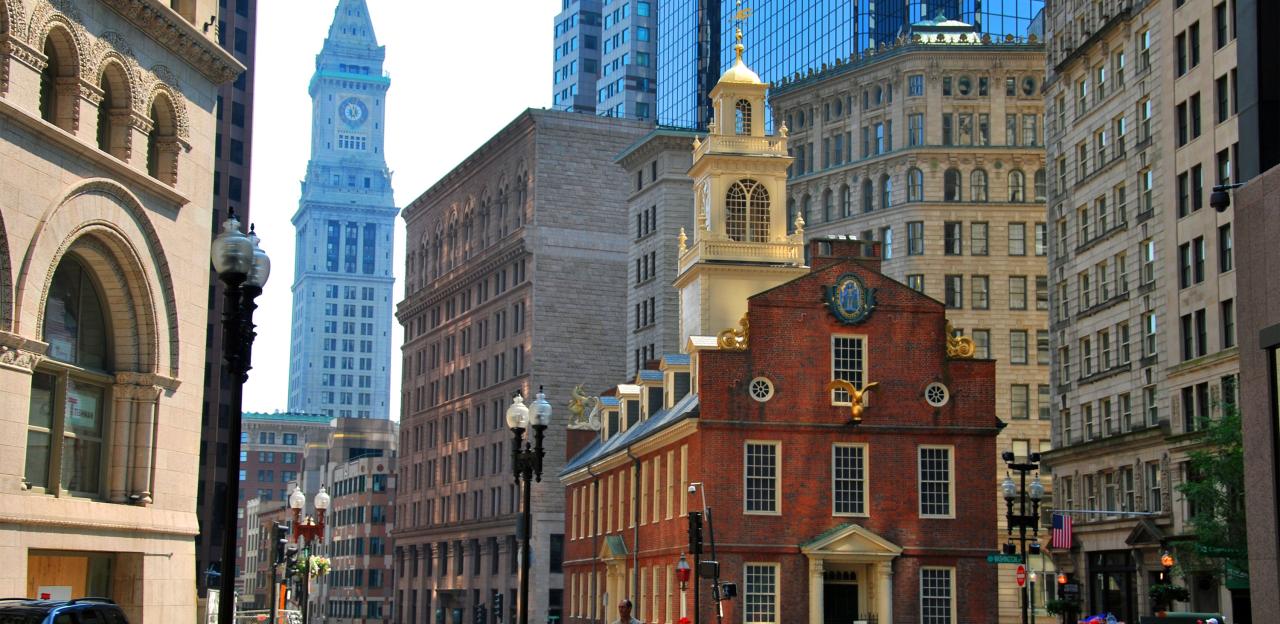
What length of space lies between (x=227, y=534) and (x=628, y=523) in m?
53.2

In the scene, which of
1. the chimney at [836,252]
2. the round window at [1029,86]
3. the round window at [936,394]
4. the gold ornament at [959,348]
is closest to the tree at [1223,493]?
the round window at [936,394]

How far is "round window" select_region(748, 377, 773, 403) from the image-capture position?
6131 centimetres

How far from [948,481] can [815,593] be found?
6565 millimetres

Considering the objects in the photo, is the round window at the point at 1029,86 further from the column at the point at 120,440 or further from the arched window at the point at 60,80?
the arched window at the point at 60,80

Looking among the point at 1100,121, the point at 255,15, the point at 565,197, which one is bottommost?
the point at 1100,121

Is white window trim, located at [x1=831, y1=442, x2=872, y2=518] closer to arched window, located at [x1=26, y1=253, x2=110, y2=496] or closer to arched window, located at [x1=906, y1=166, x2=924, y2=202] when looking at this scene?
arched window, located at [x1=26, y1=253, x2=110, y2=496]

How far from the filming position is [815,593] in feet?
197

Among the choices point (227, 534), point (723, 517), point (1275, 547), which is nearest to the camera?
point (227, 534)

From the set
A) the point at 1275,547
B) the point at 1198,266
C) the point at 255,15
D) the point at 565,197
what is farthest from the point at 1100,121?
the point at 255,15

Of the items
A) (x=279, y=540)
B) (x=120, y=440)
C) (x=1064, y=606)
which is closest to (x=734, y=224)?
(x=1064, y=606)

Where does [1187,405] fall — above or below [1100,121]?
below

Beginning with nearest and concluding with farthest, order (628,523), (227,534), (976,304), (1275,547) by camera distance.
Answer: (227,534) → (1275,547) → (628,523) → (976,304)

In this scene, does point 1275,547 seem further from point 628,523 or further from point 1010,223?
point 1010,223

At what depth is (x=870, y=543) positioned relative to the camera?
60312mm
